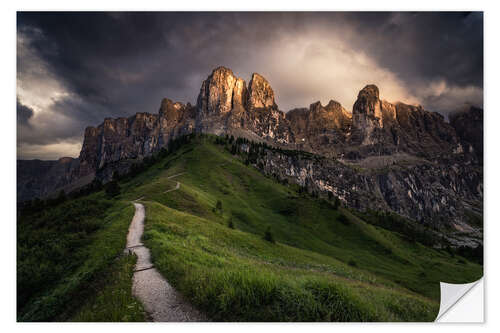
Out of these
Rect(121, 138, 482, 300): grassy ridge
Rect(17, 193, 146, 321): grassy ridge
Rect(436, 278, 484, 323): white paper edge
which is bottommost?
Rect(121, 138, 482, 300): grassy ridge

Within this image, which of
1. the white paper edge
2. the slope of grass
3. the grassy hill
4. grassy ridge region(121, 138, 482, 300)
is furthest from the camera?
grassy ridge region(121, 138, 482, 300)

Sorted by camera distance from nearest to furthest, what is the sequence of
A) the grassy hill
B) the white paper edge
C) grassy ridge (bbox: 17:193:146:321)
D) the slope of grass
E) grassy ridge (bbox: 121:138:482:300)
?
the grassy hill < the slope of grass < grassy ridge (bbox: 17:193:146:321) < the white paper edge < grassy ridge (bbox: 121:138:482:300)

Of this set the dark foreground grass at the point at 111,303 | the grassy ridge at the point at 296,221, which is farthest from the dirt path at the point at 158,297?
the grassy ridge at the point at 296,221

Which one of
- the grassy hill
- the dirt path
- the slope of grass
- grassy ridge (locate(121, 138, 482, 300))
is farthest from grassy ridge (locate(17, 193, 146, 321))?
grassy ridge (locate(121, 138, 482, 300))

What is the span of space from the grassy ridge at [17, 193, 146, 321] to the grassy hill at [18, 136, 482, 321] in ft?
3.52

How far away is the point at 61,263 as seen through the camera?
478 inches

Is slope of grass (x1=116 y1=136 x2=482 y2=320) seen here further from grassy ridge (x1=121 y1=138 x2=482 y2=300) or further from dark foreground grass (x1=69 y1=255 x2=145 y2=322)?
dark foreground grass (x1=69 y1=255 x2=145 y2=322)

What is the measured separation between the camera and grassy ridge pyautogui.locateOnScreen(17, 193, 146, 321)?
28.5 ft

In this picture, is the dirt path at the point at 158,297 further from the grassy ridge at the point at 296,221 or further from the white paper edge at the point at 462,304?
the grassy ridge at the point at 296,221

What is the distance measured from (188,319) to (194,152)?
13016 cm

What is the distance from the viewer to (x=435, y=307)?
11273 millimetres

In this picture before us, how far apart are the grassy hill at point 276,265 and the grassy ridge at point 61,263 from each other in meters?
1.07
